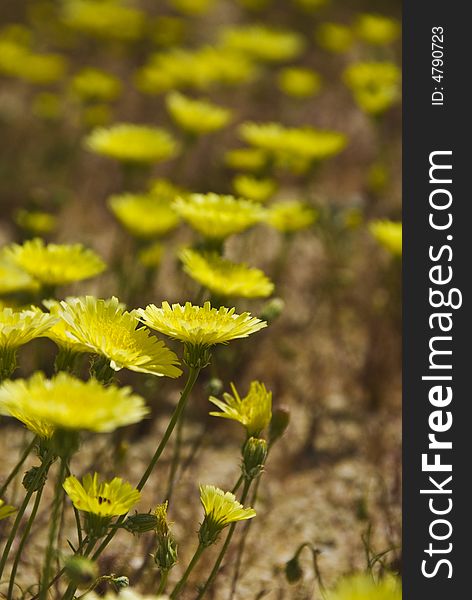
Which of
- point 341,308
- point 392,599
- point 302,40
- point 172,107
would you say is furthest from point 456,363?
point 302,40

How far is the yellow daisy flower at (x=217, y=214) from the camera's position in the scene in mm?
2535

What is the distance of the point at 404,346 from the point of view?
240 cm

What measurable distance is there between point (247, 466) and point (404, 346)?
70 cm

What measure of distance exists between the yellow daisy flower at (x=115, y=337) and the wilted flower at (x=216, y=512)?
26 centimetres

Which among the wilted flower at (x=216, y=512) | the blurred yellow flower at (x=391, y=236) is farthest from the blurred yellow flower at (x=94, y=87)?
the wilted flower at (x=216, y=512)

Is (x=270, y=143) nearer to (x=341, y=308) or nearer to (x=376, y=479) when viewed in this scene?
(x=341, y=308)

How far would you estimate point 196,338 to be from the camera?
5.82ft

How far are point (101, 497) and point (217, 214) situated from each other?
1139mm

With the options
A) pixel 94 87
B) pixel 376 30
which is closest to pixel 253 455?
pixel 94 87

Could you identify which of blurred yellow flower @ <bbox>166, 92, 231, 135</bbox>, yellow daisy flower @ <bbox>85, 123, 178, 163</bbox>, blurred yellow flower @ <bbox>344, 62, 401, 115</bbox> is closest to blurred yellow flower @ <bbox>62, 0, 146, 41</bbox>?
blurred yellow flower @ <bbox>344, 62, 401, 115</bbox>

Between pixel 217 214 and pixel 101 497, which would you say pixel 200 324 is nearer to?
pixel 101 497

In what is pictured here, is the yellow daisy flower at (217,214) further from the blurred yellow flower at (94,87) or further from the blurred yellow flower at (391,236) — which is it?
the blurred yellow flower at (94,87)

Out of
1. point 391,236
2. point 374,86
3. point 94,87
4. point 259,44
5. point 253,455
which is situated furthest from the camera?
point 259,44

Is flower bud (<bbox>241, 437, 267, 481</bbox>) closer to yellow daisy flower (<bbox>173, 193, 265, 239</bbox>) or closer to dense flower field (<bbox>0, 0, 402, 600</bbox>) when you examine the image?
dense flower field (<bbox>0, 0, 402, 600</bbox>)
